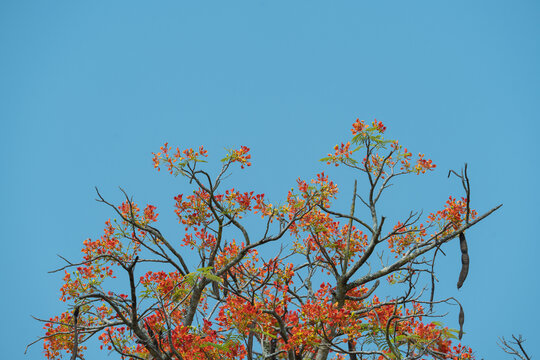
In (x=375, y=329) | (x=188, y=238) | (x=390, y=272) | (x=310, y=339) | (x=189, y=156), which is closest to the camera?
(x=310, y=339)

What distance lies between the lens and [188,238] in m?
10.2

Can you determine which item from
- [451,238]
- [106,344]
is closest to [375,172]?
[451,238]

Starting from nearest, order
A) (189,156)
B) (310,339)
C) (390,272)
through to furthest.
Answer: (310,339)
(189,156)
(390,272)

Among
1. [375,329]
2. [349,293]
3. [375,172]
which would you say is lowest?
[375,329]

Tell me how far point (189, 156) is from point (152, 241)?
7.48ft

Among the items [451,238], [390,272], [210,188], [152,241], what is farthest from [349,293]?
[152,241]

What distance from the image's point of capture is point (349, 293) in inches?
388

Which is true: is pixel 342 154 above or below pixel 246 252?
above

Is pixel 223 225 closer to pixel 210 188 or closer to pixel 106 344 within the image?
pixel 210 188

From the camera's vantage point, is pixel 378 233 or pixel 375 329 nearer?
pixel 375 329

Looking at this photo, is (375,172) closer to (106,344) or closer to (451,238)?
(451,238)

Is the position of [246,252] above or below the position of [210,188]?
below

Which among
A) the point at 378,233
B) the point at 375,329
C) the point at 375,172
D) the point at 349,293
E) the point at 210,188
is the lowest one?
the point at 375,329

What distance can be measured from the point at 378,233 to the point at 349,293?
1441mm
